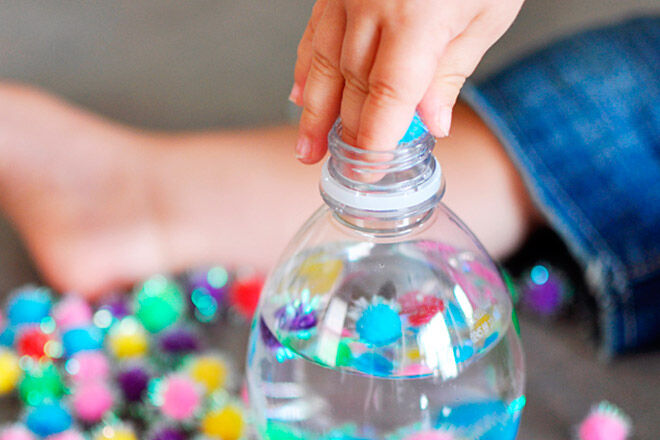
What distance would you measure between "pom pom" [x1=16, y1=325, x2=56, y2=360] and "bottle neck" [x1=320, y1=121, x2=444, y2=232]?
2.02 feet

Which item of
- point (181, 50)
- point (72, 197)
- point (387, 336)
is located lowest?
point (181, 50)

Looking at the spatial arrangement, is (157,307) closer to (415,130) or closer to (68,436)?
(68,436)

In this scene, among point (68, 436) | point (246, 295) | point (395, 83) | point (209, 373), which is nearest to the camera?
point (395, 83)

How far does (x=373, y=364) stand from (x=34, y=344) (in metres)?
0.58

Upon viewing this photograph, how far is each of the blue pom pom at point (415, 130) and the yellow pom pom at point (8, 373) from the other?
68cm

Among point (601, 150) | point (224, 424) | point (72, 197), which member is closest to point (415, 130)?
point (224, 424)

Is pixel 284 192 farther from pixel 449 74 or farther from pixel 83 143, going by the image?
pixel 449 74

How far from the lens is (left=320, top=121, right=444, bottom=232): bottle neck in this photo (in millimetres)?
503

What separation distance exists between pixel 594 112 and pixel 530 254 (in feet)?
0.76

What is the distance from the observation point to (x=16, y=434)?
0.86 metres

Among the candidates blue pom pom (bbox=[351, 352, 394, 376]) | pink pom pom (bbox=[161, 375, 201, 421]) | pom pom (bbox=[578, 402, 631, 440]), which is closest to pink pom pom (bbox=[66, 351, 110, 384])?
pink pom pom (bbox=[161, 375, 201, 421])

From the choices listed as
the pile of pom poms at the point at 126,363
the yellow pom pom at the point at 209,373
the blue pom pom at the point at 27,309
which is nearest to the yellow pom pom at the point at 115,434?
the pile of pom poms at the point at 126,363

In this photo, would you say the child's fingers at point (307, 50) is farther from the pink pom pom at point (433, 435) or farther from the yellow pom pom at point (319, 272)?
the pink pom pom at point (433, 435)

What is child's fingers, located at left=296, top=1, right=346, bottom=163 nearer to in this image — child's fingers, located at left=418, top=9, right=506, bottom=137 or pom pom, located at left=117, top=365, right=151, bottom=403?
child's fingers, located at left=418, top=9, right=506, bottom=137
